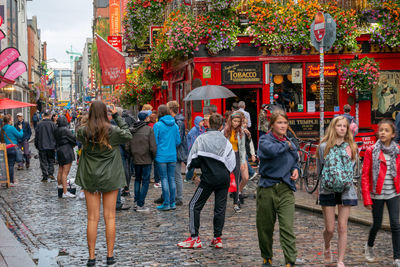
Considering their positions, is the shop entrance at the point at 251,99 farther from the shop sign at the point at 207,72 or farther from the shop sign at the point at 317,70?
the shop sign at the point at 317,70

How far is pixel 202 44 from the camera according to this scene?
763 inches

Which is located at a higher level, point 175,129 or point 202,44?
point 202,44

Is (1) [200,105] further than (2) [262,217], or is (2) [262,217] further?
(1) [200,105]

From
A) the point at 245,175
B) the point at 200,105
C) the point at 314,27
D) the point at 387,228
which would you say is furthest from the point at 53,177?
the point at 387,228

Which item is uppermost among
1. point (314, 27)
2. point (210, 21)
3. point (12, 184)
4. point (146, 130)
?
point (210, 21)

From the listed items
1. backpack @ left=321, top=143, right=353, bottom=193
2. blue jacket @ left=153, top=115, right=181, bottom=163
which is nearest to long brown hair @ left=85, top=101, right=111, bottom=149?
backpack @ left=321, top=143, right=353, bottom=193

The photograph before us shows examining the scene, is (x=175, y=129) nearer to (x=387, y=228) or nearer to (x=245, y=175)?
(x=245, y=175)

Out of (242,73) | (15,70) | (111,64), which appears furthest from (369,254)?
(15,70)

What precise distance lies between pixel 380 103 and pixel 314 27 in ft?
32.0

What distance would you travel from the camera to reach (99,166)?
21.7 feet

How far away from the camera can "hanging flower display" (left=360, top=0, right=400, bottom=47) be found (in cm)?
1895

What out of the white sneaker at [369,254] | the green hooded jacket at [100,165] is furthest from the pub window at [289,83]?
the green hooded jacket at [100,165]

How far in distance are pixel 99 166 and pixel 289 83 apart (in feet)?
46.2

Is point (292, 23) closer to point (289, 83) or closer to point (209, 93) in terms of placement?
point (289, 83)
